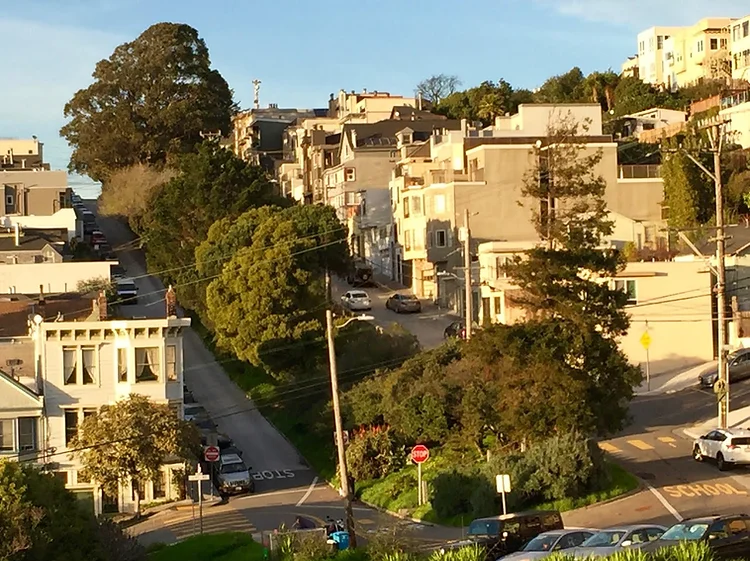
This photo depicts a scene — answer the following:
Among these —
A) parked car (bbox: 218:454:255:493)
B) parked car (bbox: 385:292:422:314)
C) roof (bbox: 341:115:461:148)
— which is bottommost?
parked car (bbox: 218:454:255:493)

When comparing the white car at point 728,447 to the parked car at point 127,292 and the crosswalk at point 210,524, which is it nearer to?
the crosswalk at point 210,524

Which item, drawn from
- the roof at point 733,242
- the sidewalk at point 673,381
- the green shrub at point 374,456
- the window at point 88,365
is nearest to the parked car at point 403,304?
the roof at point 733,242

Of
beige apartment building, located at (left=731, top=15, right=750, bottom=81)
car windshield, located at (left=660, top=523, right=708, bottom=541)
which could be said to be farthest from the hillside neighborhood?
beige apartment building, located at (left=731, top=15, right=750, bottom=81)

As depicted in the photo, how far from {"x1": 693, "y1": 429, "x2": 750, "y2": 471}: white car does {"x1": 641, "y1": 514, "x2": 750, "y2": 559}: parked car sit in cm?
1456

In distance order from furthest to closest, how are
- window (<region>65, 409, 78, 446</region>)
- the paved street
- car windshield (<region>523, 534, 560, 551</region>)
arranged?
the paved street → window (<region>65, 409, 78, 446</region>) → car windshield (<region>523, 534, 560, 551</region>)

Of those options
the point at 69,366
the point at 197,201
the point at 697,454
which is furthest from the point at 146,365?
the point at 197,201

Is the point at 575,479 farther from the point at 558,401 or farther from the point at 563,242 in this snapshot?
the point at 563,242

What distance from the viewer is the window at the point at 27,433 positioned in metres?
52.6

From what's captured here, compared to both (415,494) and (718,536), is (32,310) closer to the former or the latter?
(415,494)

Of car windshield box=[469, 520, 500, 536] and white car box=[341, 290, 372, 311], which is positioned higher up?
white car box=[341, 290, 372, 311]

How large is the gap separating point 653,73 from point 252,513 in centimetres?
10671

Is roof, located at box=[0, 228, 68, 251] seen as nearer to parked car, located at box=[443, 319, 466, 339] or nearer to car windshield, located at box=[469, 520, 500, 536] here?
parked car, located at box=[443, 319, 466, 339]

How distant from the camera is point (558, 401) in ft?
138

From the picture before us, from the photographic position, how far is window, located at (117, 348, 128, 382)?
54.1 m
